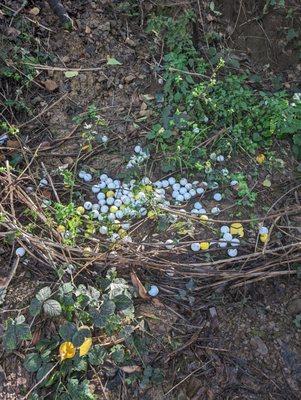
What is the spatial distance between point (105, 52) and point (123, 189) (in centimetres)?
111

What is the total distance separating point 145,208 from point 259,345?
0.89 metres

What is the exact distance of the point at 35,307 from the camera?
2.22 m

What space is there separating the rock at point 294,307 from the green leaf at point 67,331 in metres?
1.02

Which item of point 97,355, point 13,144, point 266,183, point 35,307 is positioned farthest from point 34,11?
point 97,355

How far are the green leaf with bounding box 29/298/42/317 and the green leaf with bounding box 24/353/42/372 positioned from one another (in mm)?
168

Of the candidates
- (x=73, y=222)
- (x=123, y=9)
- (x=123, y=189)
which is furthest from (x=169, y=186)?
(x=123, y=9)

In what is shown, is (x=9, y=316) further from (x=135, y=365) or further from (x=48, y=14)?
(x=48, y=14)

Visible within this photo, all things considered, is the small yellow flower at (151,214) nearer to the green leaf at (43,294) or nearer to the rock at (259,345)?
the green leaf at (43,294)

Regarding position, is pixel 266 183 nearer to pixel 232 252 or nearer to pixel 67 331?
pixel 232 252

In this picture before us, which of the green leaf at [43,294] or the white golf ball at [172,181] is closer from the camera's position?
the green leaf at [43,294]

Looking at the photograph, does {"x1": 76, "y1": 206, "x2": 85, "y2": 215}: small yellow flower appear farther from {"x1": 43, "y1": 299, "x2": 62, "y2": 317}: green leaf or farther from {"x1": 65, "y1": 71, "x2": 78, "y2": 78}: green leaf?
{"x1": 65, "y1": 71, "x2": 78, "y2": 78}: green leaf

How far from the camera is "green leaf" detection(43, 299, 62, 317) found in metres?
2.21

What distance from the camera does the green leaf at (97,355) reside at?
217cm

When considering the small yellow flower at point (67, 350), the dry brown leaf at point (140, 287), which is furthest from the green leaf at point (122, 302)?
the small yellow flower at point (67, 350)
